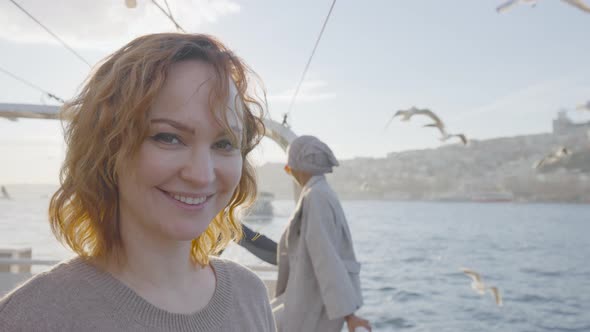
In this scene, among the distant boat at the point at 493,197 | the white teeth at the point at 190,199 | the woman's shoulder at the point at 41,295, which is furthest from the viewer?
the distant boat at the point at 493,197

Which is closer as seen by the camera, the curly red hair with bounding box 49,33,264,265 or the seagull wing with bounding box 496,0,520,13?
the curly red hair with bounding box 49,33,264,265

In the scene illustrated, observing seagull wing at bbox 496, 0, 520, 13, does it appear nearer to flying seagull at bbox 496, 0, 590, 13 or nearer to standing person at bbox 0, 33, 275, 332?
flying seagull at bbox 496, 0, 590, 13

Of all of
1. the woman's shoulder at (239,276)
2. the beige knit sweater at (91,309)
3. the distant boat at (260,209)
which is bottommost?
the distant boat at (260,209)

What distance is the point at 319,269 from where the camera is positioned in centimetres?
273

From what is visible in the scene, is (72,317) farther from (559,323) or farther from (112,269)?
(559,323)

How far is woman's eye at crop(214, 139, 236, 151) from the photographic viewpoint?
0.92m

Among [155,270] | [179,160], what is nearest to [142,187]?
[179,160]

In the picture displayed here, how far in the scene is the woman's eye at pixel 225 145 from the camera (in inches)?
36.1

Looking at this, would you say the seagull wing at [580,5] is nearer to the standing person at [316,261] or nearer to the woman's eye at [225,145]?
the standing person at [316,261]

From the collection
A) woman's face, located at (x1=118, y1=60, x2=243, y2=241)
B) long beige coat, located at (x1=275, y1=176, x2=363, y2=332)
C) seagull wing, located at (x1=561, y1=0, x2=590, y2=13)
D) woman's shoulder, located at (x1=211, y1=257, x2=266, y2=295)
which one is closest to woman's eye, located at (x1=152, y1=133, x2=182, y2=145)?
woman's face, located at (x1=118, y1=60, x2=243, y2=241)

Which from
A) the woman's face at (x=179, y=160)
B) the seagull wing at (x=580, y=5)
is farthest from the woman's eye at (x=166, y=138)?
the seagull wing at (x=580, y=5)

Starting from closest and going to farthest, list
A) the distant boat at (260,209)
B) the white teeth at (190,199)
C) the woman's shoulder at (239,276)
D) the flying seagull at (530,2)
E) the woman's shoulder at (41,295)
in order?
1. the woman's shoulder at (41,295)
2. the white teeth at (190,199)
3. the woman's shoulder at (239,276)
4. the distant boat at (260,209)
5. the flying seagull at (530,2)

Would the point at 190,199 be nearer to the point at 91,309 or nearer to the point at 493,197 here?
the point at 91,309

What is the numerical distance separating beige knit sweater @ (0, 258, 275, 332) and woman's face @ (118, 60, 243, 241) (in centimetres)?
13
